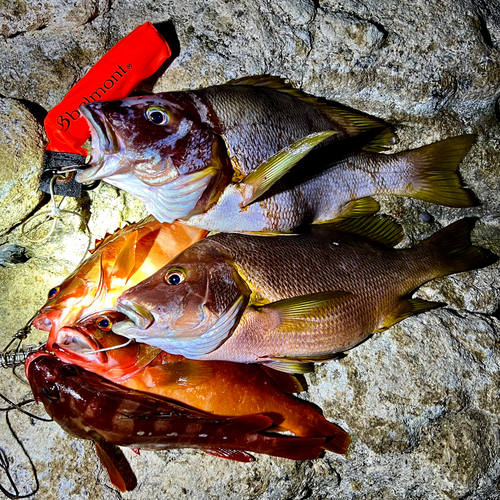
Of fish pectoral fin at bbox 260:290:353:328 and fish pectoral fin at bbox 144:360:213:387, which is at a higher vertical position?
fish pectoral fin at bbox 260:290:353:328

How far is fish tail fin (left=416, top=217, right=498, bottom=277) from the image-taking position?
2.17 m

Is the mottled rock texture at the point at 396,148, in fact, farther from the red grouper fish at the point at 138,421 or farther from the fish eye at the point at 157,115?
the fish eye at the point at 157,115

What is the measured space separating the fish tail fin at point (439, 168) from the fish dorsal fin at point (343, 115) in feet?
0.65

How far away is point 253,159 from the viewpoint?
6.01ft

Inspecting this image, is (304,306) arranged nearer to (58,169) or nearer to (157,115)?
(157,115)

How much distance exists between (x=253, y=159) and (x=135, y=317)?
2.44ft

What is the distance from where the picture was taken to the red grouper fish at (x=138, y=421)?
6.48 ft

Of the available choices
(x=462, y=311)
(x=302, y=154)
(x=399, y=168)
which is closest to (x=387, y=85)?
(x=399, y=168)

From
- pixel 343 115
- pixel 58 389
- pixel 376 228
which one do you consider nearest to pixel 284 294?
pixel 376 228

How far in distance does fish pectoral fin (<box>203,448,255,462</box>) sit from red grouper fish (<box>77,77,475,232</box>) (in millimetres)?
975

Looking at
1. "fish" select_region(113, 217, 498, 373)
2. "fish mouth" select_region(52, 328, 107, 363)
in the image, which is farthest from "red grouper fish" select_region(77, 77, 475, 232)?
"fish mouth" select_region(52, 328, 107, 363)

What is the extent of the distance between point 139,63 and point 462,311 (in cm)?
188

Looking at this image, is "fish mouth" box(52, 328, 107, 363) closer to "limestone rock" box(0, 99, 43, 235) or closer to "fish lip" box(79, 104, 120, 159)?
"limestone rock" box(0, 99, 43, 235)

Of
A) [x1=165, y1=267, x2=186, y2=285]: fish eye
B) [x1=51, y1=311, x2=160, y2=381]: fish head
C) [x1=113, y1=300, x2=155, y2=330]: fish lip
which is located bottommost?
[x1=51, y1=311, x2=160, y2=381]: fish head
